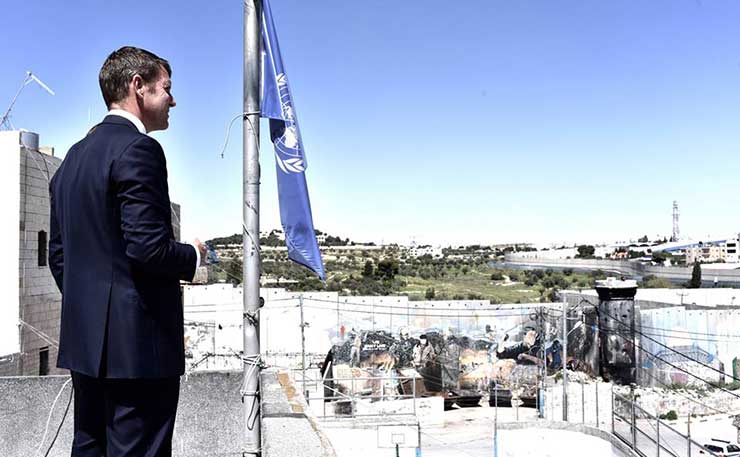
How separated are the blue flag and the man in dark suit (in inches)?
77.7

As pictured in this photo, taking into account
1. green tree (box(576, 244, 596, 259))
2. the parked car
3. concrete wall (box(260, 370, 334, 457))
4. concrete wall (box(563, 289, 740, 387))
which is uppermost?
concrete wall (box(260, 370, 334, 457))

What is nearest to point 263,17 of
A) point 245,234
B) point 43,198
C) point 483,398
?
point 245,234

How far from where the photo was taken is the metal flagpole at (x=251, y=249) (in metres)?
3.35

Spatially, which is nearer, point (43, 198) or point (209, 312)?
point (43, 198)

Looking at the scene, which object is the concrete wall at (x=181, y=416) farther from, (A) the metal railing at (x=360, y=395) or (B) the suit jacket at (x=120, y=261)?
(A) the metal railing at (x=360, y=395)

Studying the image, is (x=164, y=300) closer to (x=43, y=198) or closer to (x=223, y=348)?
(x=43, y=198)

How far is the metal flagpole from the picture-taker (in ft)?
11.0

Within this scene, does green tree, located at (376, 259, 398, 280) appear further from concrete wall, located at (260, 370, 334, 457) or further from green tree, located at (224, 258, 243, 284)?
concrete wall, located at (260, 370, 334, 457)

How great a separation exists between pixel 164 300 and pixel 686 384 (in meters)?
24.8

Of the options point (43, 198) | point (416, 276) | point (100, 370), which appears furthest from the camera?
point (416, 276)

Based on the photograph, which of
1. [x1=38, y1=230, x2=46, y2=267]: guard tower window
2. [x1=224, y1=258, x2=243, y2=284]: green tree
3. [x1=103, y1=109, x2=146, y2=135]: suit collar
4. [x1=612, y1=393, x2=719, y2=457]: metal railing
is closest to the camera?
[x1=103, y1=109, x2=146, y2=135]: suit collar

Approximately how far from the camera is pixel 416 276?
6606cm

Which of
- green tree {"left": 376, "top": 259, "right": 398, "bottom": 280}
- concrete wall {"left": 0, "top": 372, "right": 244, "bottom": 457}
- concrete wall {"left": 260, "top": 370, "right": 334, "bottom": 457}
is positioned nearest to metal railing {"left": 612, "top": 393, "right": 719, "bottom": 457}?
concrete wall {"left": 260, "top": 370, "right": 334, "bottom": 457}

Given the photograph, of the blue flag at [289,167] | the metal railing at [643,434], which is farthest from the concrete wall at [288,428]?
the metal railing at [643,434]
